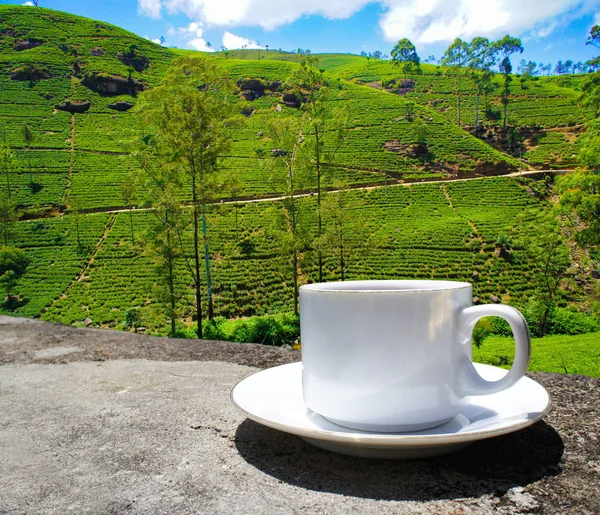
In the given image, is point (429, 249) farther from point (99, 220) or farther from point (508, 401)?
point (508, 401)

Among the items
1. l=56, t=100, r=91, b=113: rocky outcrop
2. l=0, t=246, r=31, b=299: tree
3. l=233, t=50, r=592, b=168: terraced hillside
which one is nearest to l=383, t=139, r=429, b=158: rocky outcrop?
l=233, t=50, r=592, b=168: terraced hillside

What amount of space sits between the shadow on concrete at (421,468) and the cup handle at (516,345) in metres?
0.19

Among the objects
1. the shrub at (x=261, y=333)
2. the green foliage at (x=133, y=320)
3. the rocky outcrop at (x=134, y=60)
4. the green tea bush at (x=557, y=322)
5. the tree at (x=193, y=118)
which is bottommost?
the green tea bush at (x=557, y=322)

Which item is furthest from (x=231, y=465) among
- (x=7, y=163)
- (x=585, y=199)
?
(x=7, y=163)

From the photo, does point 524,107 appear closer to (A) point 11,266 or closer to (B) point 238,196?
(B) point 238,196

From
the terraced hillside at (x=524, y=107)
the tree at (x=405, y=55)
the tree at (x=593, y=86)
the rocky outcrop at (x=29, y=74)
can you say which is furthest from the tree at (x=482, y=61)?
the rocky outcrop at (x=29, y=74)

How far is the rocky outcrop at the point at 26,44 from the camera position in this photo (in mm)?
74675

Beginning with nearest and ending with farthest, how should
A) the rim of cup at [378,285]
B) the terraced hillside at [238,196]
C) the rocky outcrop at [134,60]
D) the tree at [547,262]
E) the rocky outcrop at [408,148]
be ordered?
the rim of cup at [378,285] < the tree at [547,262] < the terraced hillside at [238,196] < the rocky outcrop at [408,148] < the rocky outcrop at [134,60]

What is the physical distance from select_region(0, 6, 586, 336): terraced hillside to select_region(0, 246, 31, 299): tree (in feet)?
1.71

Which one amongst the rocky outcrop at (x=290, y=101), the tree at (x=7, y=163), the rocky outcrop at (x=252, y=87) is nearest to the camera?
the tree at (x=7, y=163)

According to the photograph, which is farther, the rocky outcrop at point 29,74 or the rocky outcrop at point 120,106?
the rocky outcrop at point 29,74

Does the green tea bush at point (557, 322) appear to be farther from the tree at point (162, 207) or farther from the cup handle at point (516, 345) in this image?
the cup handle at point (516, 345)

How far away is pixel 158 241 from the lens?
13578mm

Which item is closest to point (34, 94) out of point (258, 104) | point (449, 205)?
point (258, 104)
